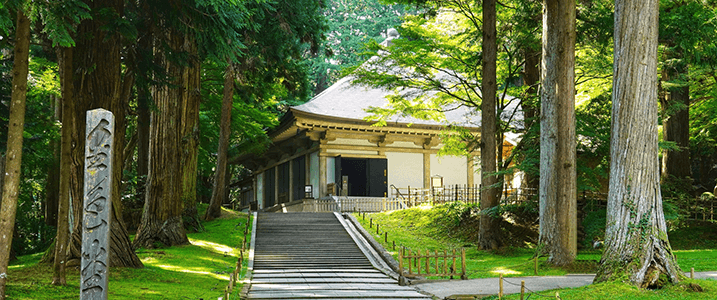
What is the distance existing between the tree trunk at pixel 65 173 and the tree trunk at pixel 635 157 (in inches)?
319

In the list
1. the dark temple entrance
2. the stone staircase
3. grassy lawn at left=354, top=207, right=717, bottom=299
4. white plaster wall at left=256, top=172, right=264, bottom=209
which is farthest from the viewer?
white plaster wall at left=256, top=172, right=264, bottom=209

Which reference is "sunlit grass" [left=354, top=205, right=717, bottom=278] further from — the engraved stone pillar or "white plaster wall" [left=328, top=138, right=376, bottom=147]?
the engraved stone pillar

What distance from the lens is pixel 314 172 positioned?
90.3 ft

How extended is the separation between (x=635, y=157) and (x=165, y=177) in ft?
39.2

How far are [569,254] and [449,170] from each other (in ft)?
52.8

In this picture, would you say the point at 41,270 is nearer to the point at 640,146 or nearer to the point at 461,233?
the point at 640,146

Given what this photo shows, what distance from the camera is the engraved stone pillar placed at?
5.71 metres

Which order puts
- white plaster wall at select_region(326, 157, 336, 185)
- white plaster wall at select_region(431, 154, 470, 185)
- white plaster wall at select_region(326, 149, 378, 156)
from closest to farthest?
1. white plaster wall at select_region(326, 157, 336, 185)
2. white plaster wall at select_region(326, 149, 378, 156)
3. white plaster wall at select_region(431, 154, 470, 185)

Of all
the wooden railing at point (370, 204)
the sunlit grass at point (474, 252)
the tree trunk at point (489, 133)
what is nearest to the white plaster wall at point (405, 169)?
the wooden railing at point (370, 204)

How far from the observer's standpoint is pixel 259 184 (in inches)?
1485

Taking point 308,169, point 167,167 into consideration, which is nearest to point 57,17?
point 167,167

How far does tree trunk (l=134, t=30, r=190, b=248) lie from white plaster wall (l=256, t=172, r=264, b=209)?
20122 millimetres

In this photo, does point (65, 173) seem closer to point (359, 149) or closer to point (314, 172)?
point (359, 149)

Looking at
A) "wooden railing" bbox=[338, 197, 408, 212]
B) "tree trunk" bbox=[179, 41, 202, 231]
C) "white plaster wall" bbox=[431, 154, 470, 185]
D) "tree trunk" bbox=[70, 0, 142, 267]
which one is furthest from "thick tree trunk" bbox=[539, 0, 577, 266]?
"white plaster wall" bbox=[431, 154, 470, 185]
